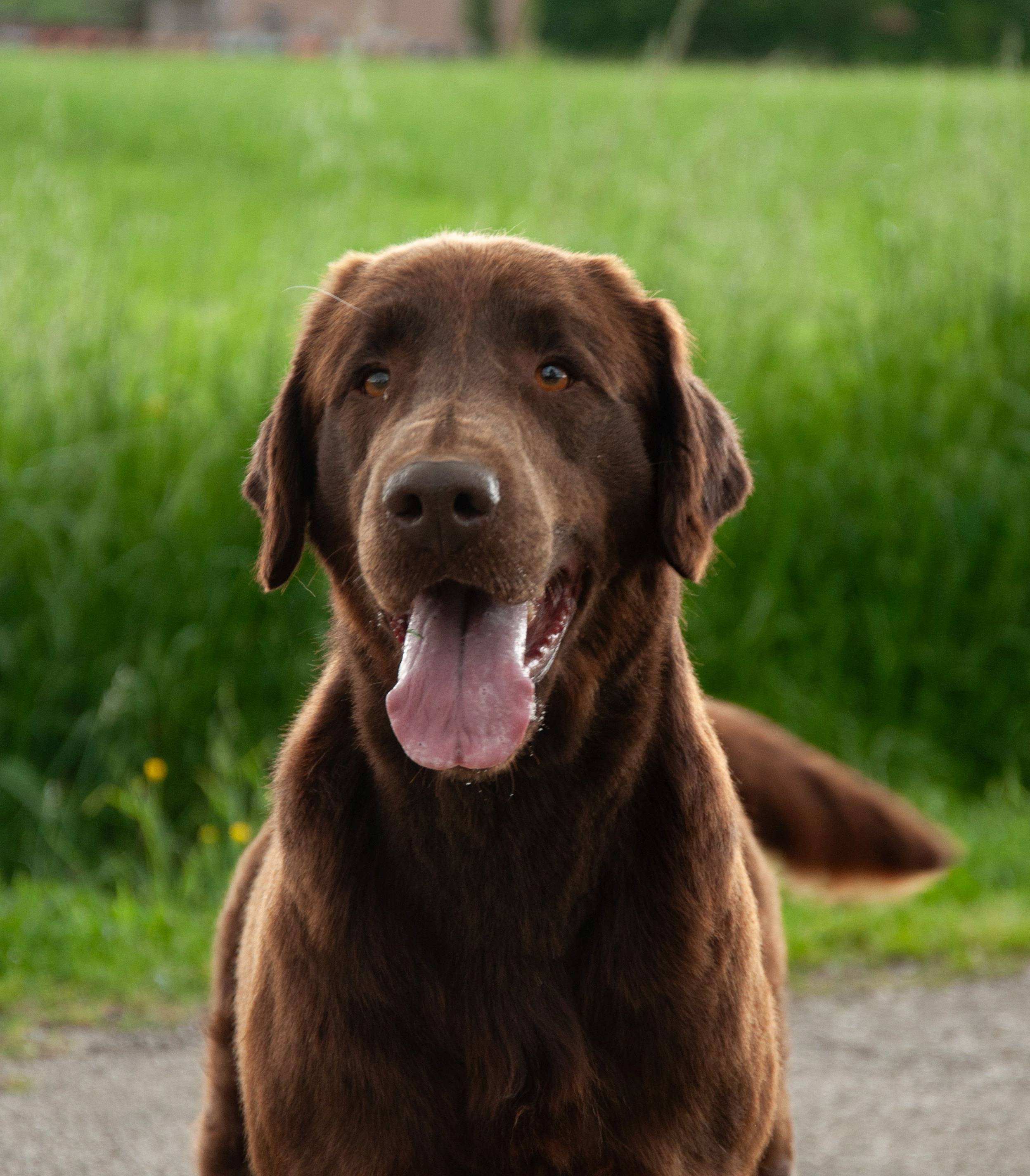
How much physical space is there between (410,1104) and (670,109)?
52.9 ft

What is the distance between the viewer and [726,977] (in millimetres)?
2668

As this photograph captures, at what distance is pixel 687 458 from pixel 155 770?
2.94m

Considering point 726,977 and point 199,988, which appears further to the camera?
point 199,988

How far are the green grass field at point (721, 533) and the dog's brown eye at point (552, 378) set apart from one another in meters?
1.43

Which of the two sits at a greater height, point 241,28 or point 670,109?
point 670,109

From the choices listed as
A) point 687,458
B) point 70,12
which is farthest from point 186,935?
point 70,12

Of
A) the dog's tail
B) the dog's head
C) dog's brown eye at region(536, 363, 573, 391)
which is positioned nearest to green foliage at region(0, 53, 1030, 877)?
the dog's tail

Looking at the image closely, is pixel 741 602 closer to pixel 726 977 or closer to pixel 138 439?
pixel 138 439

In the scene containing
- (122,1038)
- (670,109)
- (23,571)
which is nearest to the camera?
(122,1038)

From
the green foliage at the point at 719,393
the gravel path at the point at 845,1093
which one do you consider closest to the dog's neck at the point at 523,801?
the gravel path at the point at 845,1093

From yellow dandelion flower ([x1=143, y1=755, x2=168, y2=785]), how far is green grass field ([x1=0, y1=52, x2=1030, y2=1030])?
27 millimetres

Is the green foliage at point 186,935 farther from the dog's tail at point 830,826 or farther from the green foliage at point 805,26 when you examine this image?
the green foliage at point 805,26

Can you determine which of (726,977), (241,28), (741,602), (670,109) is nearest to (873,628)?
(741,602)

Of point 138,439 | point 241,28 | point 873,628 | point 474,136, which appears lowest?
point 241,28
